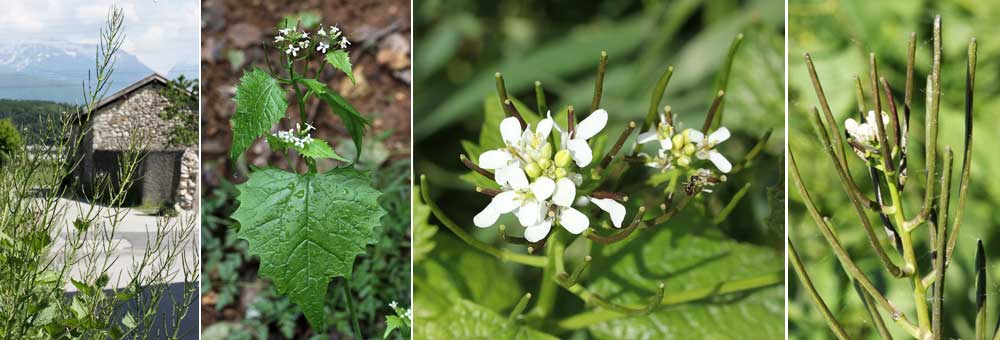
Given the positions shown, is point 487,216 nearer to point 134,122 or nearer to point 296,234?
point 296,234

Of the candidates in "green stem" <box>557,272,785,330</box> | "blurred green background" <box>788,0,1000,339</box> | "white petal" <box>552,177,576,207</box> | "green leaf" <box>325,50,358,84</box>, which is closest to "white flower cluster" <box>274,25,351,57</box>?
"green leaf" <box>325,50,358,84</box>

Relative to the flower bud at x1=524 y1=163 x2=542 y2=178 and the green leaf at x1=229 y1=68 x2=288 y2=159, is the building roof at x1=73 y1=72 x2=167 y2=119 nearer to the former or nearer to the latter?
the green leaf at x1=229 y1=68 x2=288 y2=159

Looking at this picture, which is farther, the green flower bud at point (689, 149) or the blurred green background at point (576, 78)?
the blurred green background at point (576, 78)

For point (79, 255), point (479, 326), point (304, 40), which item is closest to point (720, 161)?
point (479, 326)

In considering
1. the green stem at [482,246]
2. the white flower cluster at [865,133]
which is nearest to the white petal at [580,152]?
the green stem at [482,246]

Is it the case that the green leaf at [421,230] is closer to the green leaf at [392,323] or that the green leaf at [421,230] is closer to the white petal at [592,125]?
the green leaf at [392,323]

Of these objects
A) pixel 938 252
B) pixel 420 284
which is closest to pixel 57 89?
pixel 420 284
